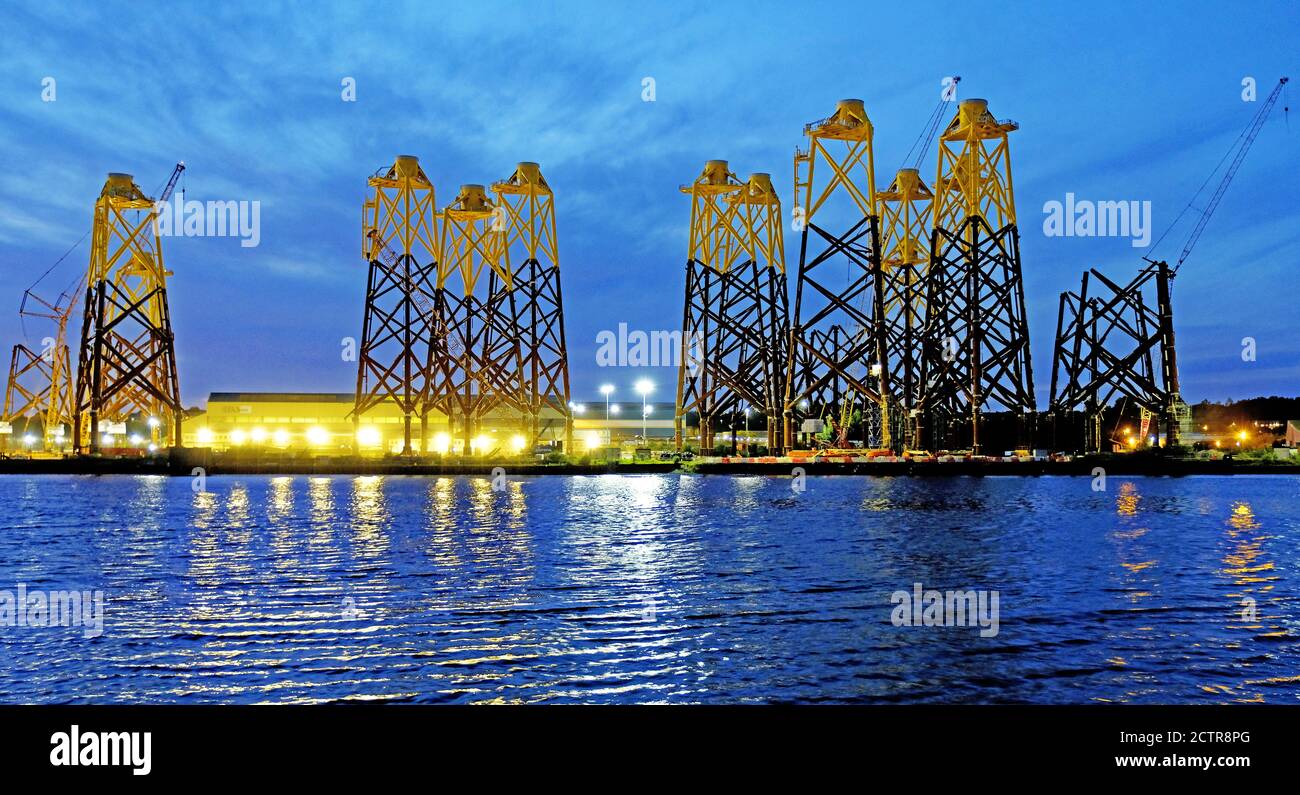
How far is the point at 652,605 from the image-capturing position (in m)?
22.3

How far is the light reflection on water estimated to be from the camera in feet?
49.7

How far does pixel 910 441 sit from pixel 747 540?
63.0 m

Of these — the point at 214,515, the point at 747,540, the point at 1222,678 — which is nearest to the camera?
the point at 1222,678

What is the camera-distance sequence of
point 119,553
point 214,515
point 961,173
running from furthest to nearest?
point 961,173 < point 214,515 < point 119,553

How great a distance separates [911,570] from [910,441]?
7035 centimetres

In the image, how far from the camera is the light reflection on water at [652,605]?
15.1m
